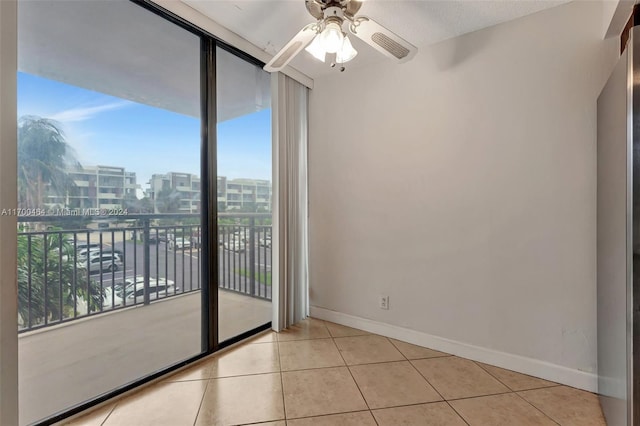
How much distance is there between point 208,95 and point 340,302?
7.32ft

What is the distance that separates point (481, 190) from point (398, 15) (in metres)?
1.40

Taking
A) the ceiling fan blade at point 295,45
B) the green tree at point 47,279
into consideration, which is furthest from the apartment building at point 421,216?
the ceiling fan blade at point 295,45

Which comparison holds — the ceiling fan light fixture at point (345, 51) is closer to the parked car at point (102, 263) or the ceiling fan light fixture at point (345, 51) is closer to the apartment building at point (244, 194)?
the apartment building at point (244, 194)

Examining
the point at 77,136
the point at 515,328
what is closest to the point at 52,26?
the point at 77,136

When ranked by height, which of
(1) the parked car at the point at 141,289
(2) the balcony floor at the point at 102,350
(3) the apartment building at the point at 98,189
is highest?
(3) the apartment building at the point at 98,189

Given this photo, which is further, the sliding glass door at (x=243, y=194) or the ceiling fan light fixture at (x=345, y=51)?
the sliding glass door at (x=243, y=194)

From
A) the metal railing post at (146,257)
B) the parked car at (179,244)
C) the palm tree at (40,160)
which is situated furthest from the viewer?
the parked car at (179,244)

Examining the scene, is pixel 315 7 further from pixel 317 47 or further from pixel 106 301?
pixel 106 301

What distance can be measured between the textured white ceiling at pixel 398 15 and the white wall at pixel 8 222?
1022mm

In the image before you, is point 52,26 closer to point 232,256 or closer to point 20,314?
point 20,314

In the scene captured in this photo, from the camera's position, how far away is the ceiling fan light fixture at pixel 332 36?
4.81 feet

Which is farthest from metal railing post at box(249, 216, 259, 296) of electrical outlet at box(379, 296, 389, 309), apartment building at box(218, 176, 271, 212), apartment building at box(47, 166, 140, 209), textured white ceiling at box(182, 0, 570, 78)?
Answer: textured white ceiling at box(182, 0, 570, 78)

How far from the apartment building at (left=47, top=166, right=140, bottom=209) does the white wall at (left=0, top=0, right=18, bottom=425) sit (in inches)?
10.0

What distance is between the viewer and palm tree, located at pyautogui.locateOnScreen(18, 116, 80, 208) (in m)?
1.43
